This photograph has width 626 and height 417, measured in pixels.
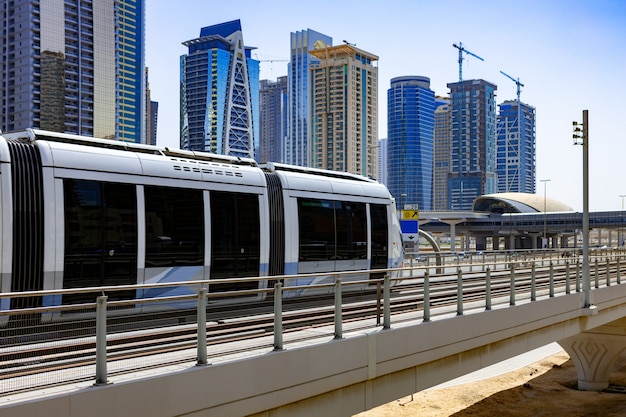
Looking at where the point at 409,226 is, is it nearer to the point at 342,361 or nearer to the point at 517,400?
the point at 517,400

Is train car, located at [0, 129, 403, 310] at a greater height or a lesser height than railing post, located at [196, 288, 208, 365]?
greater

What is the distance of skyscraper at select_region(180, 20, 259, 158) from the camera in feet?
506

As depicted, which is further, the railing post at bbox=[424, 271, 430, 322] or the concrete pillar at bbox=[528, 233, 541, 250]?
the concrete pillar at bbox=[528, 233, 541, 250]

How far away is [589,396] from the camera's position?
36.6 m

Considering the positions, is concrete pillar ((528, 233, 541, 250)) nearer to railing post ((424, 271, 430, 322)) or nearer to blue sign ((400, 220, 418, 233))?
blue sign ((400, 220, 418, 233))

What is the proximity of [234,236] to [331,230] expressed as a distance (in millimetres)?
3299

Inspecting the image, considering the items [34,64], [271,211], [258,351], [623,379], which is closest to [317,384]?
[258,351]

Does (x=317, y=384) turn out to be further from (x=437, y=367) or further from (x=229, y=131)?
(x=229, y=131)

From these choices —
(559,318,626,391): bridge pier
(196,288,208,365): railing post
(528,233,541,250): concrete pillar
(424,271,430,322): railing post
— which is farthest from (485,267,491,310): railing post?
(528,233,541,250): concrete pillar

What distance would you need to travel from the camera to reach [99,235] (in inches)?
433

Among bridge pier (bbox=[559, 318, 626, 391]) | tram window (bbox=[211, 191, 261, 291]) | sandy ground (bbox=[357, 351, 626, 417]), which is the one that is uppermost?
tram window (bbox=[211, 191, 261, 291])

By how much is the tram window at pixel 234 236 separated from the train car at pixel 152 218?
22 mm

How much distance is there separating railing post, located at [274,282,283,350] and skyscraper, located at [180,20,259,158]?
142919mm

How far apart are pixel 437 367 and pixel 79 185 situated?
6960mm
